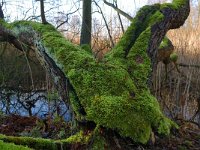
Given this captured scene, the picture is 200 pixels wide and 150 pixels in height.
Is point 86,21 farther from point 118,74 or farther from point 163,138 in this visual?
point 163,138

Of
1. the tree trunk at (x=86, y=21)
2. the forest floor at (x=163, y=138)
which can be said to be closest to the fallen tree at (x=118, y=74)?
the forest floor at (x=163, y=138)

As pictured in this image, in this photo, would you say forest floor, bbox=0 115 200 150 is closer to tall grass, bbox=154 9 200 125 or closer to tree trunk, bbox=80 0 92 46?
tall grass, bbox=154 9 200 125

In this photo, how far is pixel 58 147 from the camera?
1.94 meters

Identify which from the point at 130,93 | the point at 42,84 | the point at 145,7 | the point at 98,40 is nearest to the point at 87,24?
the point at 98,40

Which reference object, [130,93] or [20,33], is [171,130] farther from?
[20,33]

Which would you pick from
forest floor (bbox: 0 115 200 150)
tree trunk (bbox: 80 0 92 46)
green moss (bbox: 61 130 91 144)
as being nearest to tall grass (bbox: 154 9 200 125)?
tree trunk (bbox: 80 0 92 46)

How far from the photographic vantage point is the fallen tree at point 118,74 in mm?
2080

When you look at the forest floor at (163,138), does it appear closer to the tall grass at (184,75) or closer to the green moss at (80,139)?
the green moss at (80,139)

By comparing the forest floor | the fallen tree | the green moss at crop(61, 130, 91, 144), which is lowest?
the forest floor

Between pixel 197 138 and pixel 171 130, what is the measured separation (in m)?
0.23

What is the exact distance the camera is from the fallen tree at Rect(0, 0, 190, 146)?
208cm

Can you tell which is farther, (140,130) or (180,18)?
(180,18)

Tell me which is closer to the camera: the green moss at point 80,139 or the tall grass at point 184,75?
the green moss at point 80,139

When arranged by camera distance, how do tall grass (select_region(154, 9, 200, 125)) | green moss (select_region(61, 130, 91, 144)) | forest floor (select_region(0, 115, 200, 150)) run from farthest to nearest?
tall grass (select_region(154, 9, 200, 125)) < forest floor (select_region(0, 115, 200, 150)) < green moss (select_region(61, 130, 91, 144))
